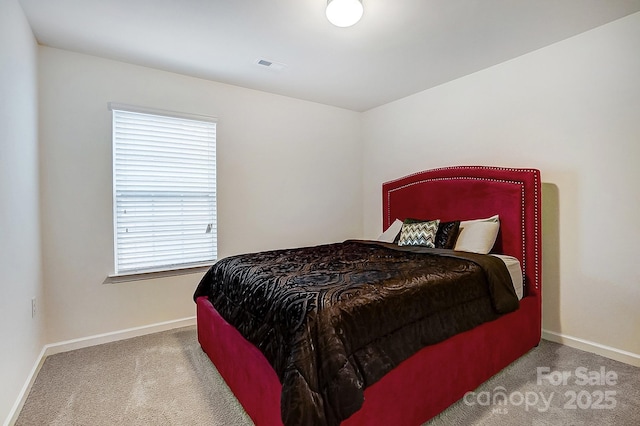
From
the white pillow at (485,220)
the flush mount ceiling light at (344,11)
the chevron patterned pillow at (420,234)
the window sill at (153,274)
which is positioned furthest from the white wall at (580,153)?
the window sill at (153,274)

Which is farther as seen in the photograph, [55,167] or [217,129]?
[217,129]

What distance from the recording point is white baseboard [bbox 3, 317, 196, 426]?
1948mm

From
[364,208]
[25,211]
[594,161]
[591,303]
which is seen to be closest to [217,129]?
[25,211]

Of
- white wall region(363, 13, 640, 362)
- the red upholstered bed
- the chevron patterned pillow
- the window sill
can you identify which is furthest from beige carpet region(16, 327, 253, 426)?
white wall region(363, 13, 640, 362)

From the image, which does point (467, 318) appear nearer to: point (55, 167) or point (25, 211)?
point (25, 211)

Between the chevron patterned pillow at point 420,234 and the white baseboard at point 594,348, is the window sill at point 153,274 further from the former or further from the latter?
the white baseboard at point 594,348

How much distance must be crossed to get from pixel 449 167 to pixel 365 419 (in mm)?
2708

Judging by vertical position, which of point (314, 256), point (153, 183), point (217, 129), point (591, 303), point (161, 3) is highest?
point (161, 3)

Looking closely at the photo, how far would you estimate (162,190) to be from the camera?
3.08 m

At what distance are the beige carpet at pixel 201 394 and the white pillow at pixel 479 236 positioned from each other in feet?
2.90

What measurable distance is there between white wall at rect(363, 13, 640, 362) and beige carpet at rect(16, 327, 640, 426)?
1.38ft

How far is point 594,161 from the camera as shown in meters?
2.47

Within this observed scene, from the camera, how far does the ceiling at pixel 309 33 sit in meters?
2.10

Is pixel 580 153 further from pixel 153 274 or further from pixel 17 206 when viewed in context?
pixel 17 206
